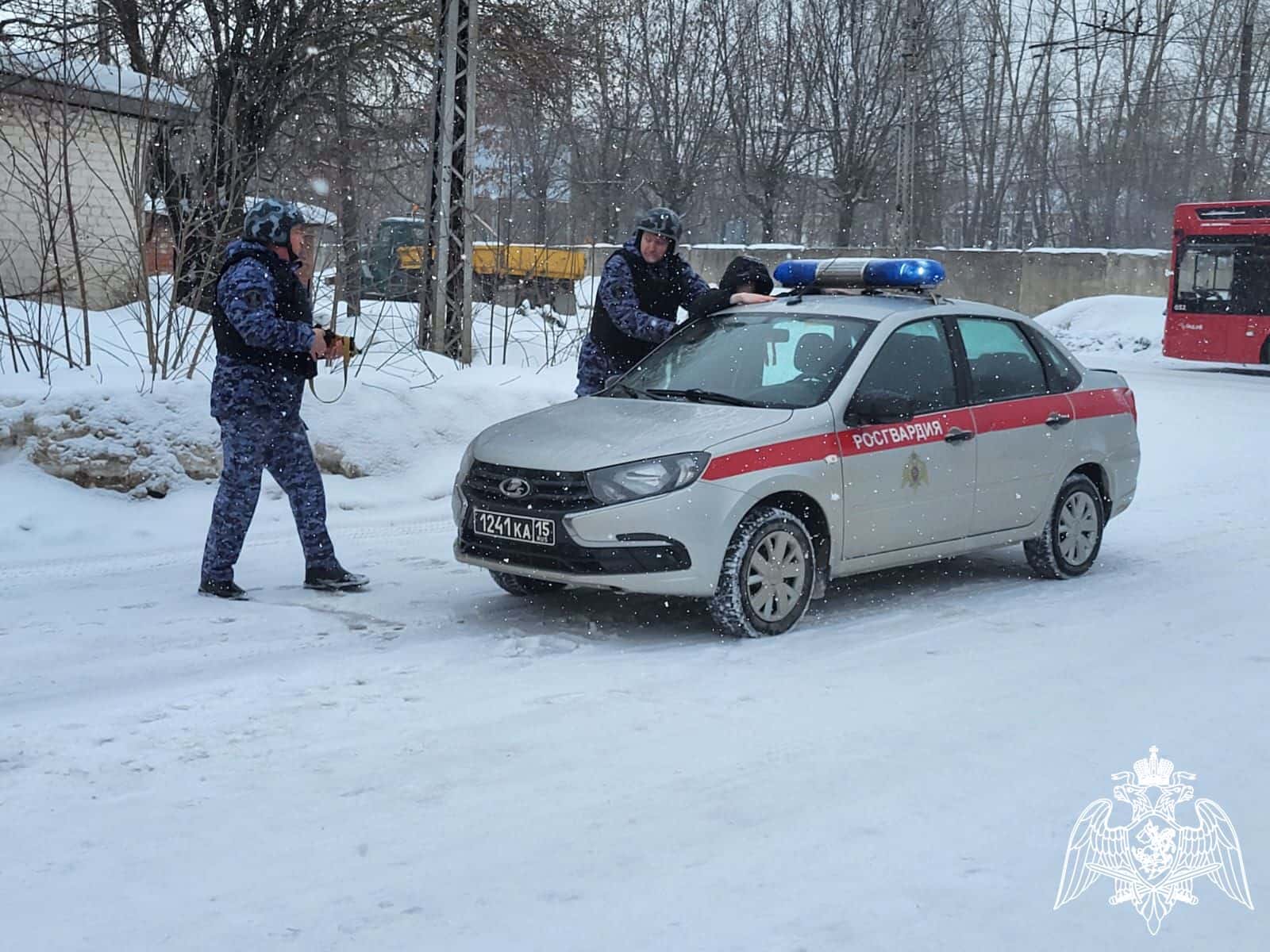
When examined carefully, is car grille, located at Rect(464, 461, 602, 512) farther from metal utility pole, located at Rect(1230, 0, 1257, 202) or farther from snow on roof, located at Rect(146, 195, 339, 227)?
metal utility pole, located at Rect(1230, 0, 1257, 202)

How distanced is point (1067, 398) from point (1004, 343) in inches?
20.5

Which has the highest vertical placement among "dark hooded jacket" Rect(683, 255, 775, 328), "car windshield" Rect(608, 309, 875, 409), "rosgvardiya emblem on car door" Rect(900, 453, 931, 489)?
"dark hooded jacket" Rect(683, 255, 775, 328)

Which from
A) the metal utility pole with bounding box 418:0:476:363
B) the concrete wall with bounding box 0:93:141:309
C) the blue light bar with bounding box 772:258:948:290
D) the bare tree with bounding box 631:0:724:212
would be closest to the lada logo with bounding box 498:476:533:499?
the blue light bar with bounding box 772:258:948:290

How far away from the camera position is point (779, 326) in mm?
7098

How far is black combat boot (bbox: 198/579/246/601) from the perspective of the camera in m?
6.80

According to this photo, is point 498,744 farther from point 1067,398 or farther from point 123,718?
point 1067,398

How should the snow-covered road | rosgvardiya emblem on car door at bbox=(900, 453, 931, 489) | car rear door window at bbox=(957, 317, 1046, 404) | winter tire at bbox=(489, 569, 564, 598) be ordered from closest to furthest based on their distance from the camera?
the snow-covered road → rosgvardiya emblem on car door at bbox=(900, 453, 931, 489) → winter tire at bbox=(489, 569, 564, 598) → car rear door window at bbox=(957, 317, 1046, 404)

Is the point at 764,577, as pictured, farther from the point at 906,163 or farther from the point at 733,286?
the point at 906,163

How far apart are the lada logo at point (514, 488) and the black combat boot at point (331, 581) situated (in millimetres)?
1246

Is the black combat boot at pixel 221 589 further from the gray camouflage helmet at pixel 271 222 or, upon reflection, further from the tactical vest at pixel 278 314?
the gray camouflage helmet at pixel 271 222

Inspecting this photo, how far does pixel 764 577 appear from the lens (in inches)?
243

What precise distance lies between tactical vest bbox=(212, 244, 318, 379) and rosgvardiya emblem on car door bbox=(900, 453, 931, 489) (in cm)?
290

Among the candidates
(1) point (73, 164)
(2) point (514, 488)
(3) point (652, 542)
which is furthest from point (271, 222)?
(1) point (73, 164)

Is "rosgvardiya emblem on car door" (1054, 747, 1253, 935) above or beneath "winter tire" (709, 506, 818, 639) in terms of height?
beneath
